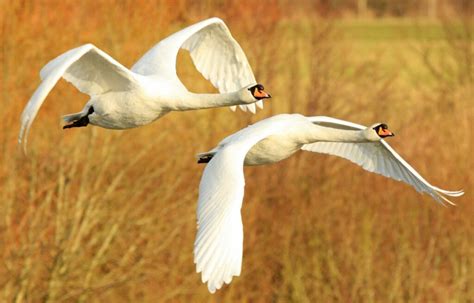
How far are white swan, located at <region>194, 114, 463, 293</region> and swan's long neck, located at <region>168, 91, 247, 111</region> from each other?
9.7 inches

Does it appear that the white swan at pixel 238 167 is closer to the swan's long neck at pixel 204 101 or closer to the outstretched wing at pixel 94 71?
the swan's long neck at pixel 204 101

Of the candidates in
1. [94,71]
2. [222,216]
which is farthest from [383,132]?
[94,71]

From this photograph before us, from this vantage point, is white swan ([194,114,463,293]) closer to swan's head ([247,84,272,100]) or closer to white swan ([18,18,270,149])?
swan's head ([247,84,272,100])

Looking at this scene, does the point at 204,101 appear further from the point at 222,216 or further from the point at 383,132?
the point at 222,216

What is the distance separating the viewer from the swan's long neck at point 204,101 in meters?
11.6

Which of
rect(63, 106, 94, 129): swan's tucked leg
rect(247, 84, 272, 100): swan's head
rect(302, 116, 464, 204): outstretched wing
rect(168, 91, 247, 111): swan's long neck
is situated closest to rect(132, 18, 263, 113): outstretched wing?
rect(302, 116, 464, 204): outstretched wing

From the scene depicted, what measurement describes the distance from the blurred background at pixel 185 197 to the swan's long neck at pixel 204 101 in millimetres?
4696

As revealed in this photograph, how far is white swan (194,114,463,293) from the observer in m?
10.2

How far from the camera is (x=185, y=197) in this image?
17.2 m

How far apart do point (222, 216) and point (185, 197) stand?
684 cm

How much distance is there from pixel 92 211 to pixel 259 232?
3.17 m

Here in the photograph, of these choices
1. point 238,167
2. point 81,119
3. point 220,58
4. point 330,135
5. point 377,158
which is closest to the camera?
point 238,167

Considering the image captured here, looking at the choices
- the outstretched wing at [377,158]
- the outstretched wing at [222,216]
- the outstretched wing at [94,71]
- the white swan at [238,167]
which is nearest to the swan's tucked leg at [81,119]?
the outstretched wing at [94,71]

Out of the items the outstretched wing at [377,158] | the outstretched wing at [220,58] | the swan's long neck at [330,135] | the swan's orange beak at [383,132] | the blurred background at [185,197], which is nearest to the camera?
the swan's long neck at [330,135]
